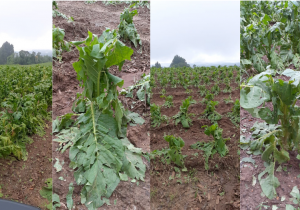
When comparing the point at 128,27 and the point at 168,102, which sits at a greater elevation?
the point at 128,27

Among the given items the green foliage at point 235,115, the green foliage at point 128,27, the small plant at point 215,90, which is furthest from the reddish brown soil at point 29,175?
the small plant at point 215,90

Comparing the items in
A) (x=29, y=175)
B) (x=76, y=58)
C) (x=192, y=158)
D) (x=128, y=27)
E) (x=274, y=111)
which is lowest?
(x=29, y=175)

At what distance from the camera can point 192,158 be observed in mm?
1341

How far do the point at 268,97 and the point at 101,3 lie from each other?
43.9 inches

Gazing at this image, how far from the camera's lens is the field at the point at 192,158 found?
1133mm

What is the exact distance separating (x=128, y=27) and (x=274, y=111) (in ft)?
3.30

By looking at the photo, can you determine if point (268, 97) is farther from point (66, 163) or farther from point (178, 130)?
point (66, 163)

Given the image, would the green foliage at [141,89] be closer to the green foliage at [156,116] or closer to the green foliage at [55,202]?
the green foliage at [156,116]

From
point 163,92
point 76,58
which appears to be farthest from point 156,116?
point 76,58

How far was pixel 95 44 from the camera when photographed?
1.11 metres

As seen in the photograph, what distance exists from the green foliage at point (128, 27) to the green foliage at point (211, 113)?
0.63 metres

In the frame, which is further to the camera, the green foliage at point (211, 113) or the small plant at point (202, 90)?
the small plant at point (202, 90)

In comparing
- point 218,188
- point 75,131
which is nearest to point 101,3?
point 75,131

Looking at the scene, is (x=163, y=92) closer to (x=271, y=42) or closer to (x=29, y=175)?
(x=29, y=175)
